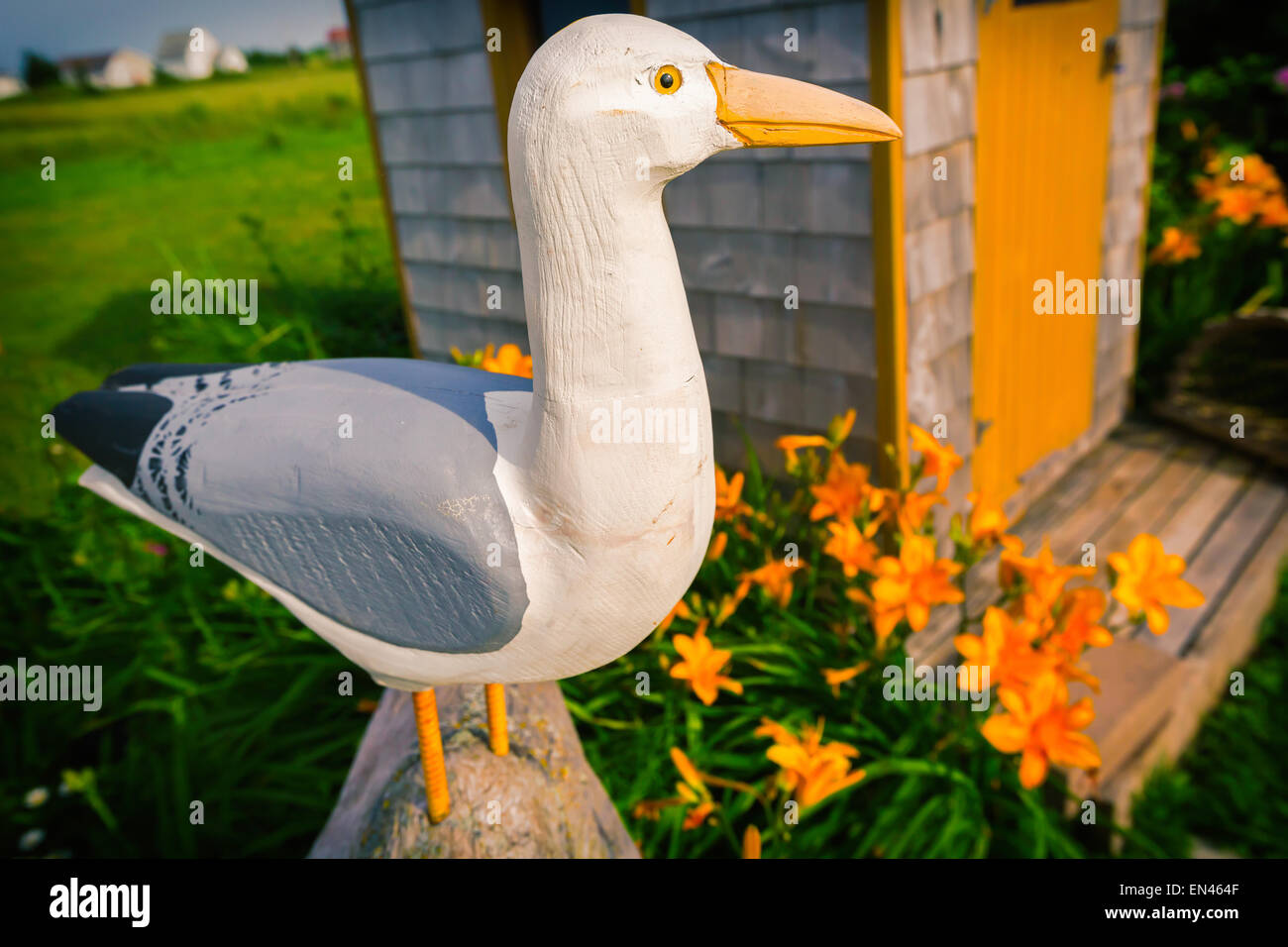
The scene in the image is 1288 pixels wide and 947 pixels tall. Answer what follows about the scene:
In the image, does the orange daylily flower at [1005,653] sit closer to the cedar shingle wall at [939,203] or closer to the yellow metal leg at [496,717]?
the yellow metal leg at [496,717]

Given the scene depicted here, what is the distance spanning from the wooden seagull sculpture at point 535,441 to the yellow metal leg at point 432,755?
0.01 meters

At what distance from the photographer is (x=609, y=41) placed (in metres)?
1.20

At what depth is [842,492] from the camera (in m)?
2.36

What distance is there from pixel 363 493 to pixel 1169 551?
11.2 feet

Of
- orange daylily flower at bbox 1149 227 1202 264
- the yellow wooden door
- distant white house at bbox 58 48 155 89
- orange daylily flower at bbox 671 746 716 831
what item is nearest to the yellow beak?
orange daylily flower at bbox 671 746 716 831

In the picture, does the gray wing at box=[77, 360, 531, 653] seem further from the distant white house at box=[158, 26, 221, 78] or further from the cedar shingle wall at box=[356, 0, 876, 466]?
the distant white house at box=[158, 26, 221, 78]

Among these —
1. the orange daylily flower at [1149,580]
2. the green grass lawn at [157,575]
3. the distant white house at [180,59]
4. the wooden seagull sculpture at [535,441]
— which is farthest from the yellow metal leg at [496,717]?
the distant white house at [180,59]

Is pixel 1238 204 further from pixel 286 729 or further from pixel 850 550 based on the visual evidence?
pixel 286 729

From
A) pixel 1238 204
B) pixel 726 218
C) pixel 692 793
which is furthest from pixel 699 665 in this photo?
pixel 1238 204

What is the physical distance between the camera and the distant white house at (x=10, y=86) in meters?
10.2

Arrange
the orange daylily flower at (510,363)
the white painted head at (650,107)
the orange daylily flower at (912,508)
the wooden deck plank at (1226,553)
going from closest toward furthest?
1. the white painted head at (650,107)
2. the orange daylily flower at (912,508)
3. the orange daylily flower at (510,363)
4. the wooden deck plank at (1226,553)

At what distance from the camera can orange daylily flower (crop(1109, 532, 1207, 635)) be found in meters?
2.01

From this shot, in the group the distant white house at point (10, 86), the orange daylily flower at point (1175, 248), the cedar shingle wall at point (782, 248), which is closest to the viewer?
the cedar shingle wall at point (782, 248)
